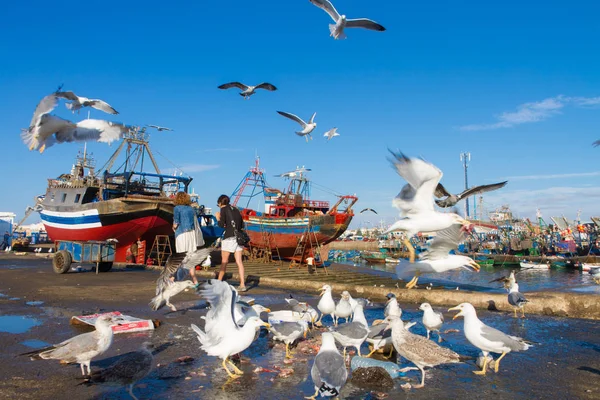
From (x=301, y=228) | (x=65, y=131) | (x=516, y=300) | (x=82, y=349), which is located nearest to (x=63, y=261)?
(x=65, y=131)

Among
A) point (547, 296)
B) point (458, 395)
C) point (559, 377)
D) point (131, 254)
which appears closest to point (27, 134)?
point (458, 395)

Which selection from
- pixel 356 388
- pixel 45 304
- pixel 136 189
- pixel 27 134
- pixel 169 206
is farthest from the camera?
pixel 136 189

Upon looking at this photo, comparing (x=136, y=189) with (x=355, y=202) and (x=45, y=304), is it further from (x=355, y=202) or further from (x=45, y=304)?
(x=45, y=304)

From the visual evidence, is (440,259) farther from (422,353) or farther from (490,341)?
(422,353)

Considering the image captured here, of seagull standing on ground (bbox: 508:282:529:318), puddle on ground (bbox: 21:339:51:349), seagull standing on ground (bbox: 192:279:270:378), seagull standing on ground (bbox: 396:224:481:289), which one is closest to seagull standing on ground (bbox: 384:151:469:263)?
seagull standing on ground (bbox: 396:224:481:289)

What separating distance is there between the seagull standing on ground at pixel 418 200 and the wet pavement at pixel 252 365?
1657 mm

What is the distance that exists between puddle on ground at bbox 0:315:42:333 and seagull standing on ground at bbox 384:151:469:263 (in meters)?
5.70

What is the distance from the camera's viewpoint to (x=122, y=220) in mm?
19891

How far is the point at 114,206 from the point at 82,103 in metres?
11.3

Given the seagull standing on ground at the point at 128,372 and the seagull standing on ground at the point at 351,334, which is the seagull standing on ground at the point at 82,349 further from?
the seagull standing on ground at the point at 351,334

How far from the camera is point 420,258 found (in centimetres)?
773

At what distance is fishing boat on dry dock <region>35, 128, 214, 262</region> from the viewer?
20.0 meters

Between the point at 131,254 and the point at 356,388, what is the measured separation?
18.8m

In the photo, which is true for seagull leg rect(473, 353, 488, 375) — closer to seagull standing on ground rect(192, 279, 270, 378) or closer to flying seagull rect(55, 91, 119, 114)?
seagull standing on ground rect(192, 279, 270, 378)
